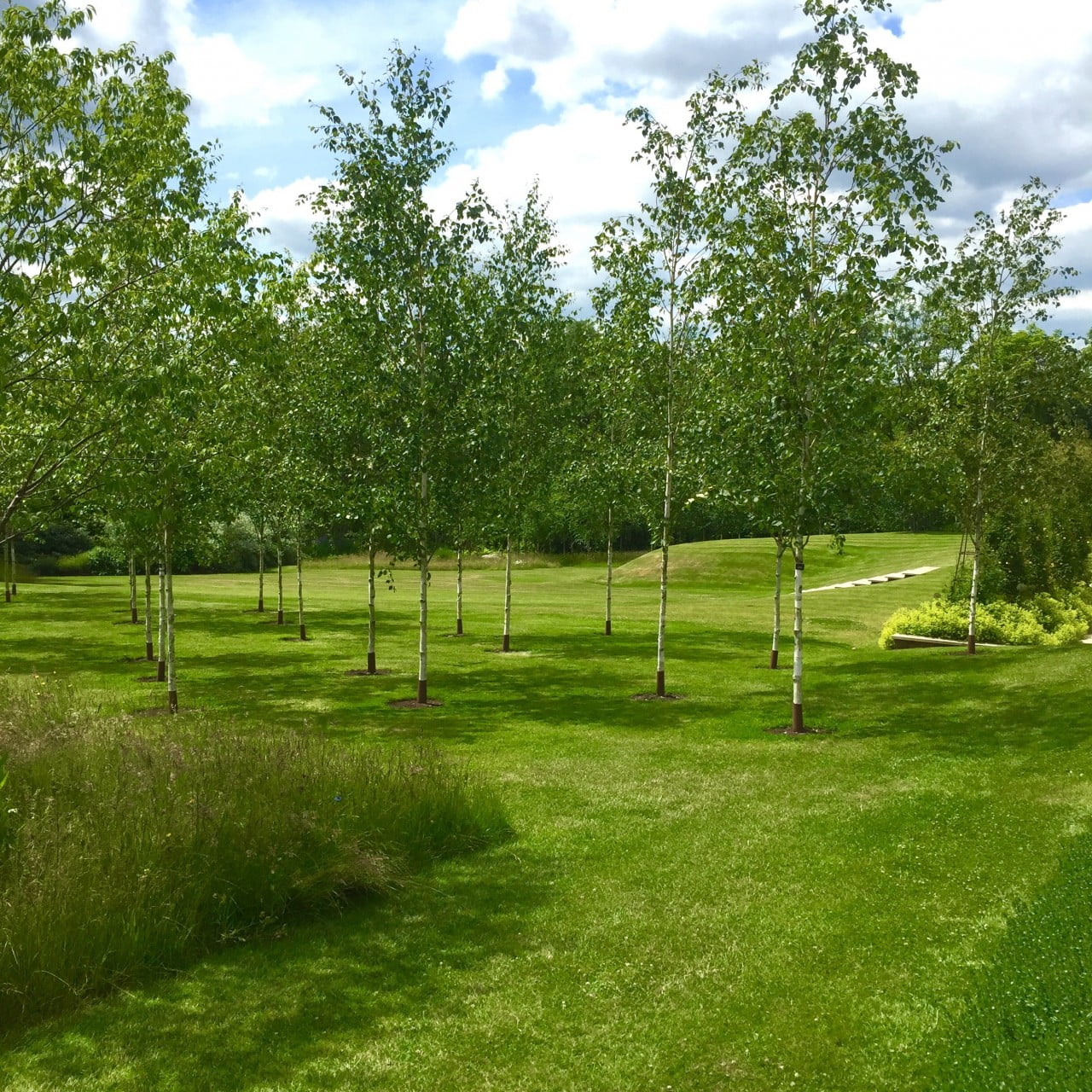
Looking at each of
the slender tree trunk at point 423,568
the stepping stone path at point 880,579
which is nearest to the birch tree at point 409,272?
the slender tree trunk at point 423,568

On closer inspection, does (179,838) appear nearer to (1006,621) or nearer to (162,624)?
(162,624)

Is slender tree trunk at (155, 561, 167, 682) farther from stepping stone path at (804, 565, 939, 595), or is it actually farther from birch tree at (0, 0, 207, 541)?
stepping stone path at (804, 565, 939, 595)

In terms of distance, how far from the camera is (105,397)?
11.0 metres

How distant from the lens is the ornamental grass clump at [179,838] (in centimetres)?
730

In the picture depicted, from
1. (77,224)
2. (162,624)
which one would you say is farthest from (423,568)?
(77,224)

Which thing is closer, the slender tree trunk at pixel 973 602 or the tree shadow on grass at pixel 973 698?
the tree shadow on grass at pixel 973 698

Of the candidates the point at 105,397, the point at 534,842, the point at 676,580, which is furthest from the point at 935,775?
A: the point at 676,580

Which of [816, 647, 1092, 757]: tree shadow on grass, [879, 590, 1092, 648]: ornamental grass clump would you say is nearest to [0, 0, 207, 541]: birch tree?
[816, 647, 1092, 757]: tree shadow on grass

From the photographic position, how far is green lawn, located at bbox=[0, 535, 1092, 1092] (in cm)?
624

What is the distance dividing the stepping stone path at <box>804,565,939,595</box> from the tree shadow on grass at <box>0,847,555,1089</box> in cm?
3948

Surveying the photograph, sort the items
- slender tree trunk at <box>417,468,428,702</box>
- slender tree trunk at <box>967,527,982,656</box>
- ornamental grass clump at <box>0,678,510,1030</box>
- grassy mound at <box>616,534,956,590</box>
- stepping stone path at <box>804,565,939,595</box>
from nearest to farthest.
Answer: ornamental grass clump at <box>0,678,510,1030</box>, slender tree trunk at <box>417,468,428,702</box>, slender tree trunk at <box>967,527,982,656</box>, stepping stone path at <box>804,565,939,595</box>, grassy mound at <box>616,534,956,590</box>

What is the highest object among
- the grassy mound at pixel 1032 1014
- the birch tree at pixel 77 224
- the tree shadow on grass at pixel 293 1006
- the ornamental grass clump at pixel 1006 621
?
the birch tree at pixel 77 224

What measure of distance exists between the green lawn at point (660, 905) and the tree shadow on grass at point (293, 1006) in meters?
0.03

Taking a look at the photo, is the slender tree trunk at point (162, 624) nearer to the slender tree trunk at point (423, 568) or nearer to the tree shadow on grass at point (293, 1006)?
the slender tree trunk at point (423, 568)
